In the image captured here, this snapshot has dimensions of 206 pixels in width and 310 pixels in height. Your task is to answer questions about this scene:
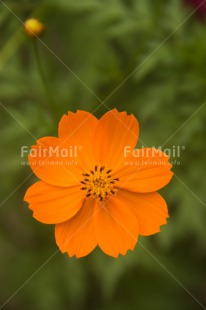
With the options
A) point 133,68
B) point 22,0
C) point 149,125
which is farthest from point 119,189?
point 22,0

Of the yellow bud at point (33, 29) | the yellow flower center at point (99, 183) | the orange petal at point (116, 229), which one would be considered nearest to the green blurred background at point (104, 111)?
the yellow bud at point (33, 29)

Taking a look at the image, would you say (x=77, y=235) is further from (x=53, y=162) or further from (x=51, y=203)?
(x=53, y=162)

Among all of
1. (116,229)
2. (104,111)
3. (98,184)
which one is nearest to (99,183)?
(98,184)

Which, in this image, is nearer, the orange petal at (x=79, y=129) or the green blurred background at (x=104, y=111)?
the orange petal at (x=79, y=129)

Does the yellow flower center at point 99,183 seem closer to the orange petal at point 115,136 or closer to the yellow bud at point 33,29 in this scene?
the orange petal at point 115,136

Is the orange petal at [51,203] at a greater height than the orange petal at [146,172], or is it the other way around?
the orange petal at [51,203]

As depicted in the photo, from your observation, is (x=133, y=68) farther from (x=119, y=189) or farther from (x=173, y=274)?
(x=173, y=274)

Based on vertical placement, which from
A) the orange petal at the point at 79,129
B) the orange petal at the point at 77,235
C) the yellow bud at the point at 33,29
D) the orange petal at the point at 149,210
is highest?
the yellow bud at the point at 33,29
